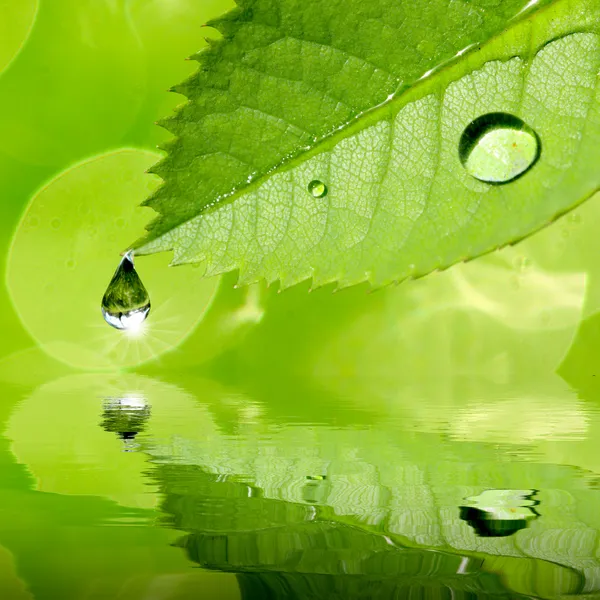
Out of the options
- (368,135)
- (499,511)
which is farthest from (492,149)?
(499,511)

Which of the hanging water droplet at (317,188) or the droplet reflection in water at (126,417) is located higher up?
the hanging water droplet at (317,188)

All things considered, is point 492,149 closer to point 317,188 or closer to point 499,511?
point 317,188

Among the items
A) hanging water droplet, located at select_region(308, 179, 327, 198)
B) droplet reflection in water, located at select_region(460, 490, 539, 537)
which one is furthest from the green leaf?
droplet reflection in water, located at select_region(460, 490, 539, 537)

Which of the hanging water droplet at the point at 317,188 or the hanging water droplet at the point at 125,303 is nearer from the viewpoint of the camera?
the hanging water droplet at the point at 317,188

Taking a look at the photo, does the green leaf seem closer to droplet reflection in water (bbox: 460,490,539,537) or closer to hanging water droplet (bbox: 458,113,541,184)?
hanging water droplet (bbox: 458,113,541,184)

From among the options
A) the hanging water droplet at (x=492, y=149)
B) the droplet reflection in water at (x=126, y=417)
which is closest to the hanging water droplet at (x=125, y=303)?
the droplet reflection in water at (x=126, y=417)

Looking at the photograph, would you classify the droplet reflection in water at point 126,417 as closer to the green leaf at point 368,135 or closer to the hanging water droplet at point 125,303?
the hanging water droplet at point 125,303

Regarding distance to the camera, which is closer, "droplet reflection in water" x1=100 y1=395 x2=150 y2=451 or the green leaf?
the green leaf

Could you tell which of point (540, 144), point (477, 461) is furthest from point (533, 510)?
point (540, 144)
